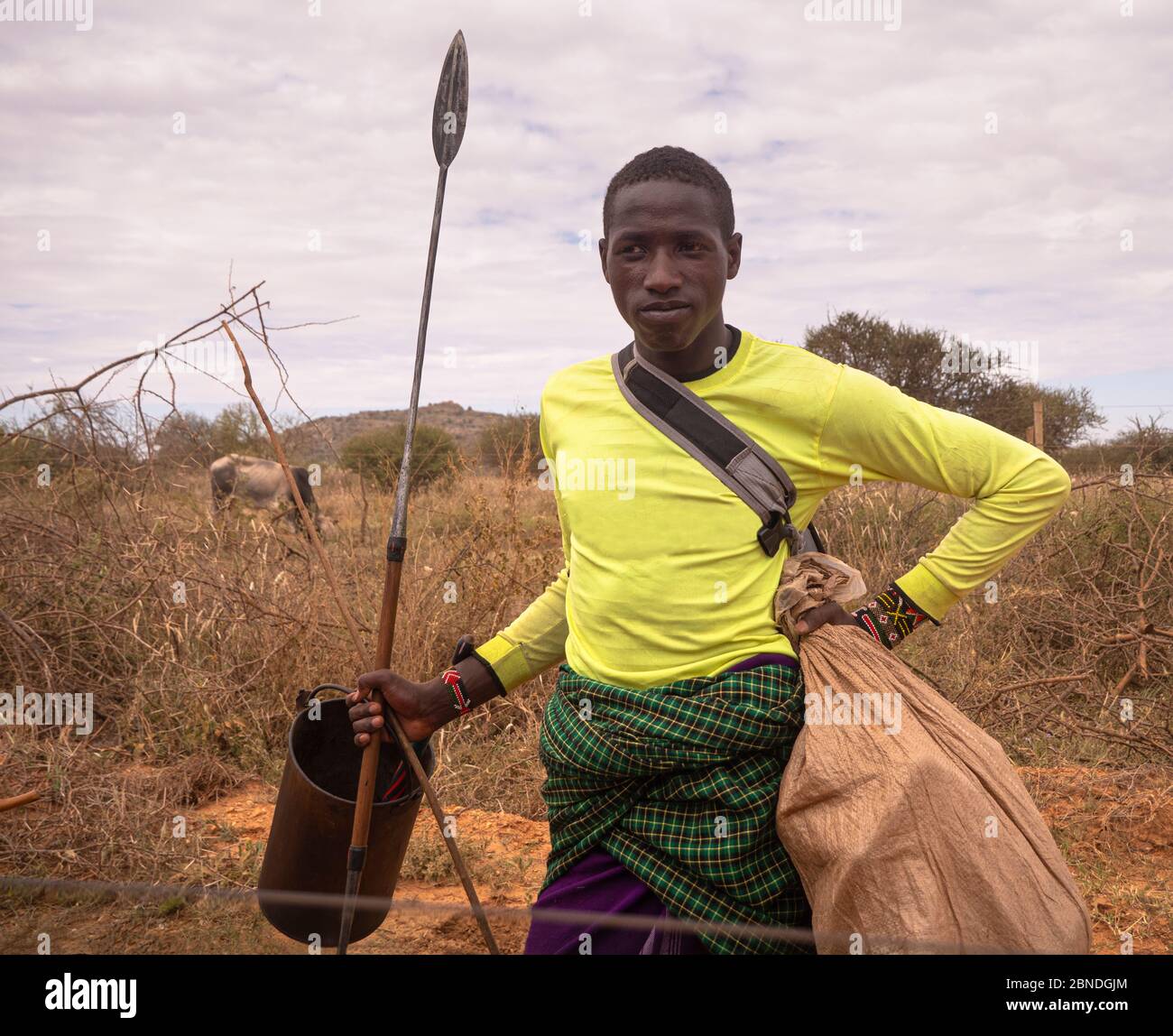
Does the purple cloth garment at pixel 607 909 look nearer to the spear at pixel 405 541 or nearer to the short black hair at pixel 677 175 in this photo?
the spear at pixel 405 541

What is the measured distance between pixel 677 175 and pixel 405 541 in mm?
767

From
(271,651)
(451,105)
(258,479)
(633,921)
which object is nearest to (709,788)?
(633,921)

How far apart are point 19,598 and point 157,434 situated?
1.03 m

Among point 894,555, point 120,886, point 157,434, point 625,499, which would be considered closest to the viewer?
point 120,886

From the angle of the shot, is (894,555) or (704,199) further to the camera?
(894,555)

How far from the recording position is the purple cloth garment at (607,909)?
5.27 feet

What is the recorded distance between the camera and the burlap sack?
1391 mm

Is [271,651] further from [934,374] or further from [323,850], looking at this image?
[934,374]

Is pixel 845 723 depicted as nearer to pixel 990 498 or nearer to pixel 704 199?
pixel 990 498

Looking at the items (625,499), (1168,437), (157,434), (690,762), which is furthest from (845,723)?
(1168,437)

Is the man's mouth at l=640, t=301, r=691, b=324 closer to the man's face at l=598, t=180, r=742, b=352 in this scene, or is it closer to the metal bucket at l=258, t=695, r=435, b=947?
the man's face at l=598, t=180, r=742, b=352

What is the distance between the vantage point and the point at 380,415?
34.3 metres

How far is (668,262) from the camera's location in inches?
64.6
